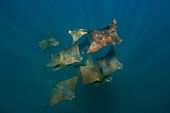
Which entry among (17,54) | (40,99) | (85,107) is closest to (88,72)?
(85,107)

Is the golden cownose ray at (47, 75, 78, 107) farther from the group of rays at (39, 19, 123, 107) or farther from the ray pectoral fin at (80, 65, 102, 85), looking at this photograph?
the ray pectoral fin at (80, 65, 102, 85)

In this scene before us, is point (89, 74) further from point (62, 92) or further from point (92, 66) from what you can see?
point (62, 92)

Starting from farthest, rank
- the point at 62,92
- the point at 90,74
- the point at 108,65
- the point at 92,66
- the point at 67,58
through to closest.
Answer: the point at 67,58 → the point at 108,65 → the point at 92,66 → the point at 90,74 → the point at 62,92

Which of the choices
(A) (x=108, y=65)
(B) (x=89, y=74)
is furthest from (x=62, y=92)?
(A) (x=108, y=65)

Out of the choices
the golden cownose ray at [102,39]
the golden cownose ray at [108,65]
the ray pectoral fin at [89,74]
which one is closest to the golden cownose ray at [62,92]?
the ray pectoral fin at [89,74]

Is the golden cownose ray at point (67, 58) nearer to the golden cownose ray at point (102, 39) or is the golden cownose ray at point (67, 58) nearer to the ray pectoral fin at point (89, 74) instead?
the ray pectoral fin at point (89, 74)

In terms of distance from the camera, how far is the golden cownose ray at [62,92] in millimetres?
4667

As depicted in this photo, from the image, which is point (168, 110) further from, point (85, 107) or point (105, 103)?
point (85, 107)

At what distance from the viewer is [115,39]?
16.4ft

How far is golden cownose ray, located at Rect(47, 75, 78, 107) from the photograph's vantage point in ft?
15.3

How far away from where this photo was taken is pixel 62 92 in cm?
486

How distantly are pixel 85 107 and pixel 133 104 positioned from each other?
3019 millimetres

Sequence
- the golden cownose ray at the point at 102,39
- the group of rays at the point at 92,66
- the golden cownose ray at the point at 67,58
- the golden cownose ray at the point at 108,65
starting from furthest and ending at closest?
the golden cownose ray at the point at 67,58 → the golden cownose ray at the point at 108,65 → the group of rays at the point at 92,66 → the golden cownose ray at the point at 102,39

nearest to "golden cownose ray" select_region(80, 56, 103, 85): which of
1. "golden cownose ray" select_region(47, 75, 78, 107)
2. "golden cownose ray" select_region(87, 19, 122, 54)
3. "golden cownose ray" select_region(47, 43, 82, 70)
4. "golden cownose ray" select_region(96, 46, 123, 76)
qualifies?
"golden cownose ray" select_region(96, 46, 123, 76)
